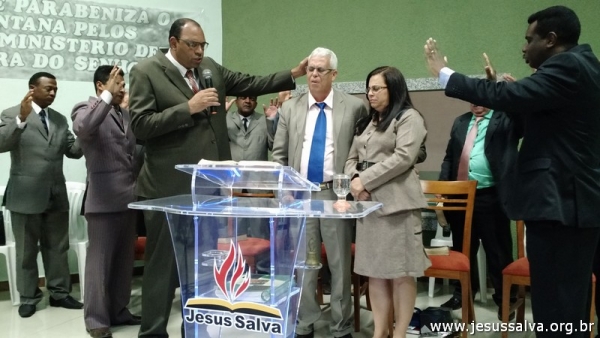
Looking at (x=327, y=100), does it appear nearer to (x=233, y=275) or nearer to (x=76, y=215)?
(x=233, y=275)

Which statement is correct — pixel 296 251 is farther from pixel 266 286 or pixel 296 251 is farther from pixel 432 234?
pixel 432 234

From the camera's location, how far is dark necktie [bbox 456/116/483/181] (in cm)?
383

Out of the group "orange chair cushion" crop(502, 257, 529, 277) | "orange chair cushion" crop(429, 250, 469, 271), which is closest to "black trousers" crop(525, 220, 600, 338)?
"orange chair cushion" crop(502, 257, 529, 277)

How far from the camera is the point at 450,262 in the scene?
3.09 metres

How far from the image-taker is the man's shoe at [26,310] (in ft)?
12.3

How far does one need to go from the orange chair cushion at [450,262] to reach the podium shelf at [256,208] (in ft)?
3.85

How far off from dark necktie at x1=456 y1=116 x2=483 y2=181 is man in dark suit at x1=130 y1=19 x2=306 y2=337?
1.82 metres

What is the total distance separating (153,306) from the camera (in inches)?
115

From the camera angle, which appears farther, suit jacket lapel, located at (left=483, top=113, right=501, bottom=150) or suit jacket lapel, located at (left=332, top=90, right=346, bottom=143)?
suit jacket lapel, located at (left=483, top=113, right=501, bottom=150)

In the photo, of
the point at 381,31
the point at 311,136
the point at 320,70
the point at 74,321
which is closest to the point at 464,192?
the point at 311,136

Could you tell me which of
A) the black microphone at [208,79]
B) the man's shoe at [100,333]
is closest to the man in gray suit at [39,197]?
the man's shoe at [100,333]

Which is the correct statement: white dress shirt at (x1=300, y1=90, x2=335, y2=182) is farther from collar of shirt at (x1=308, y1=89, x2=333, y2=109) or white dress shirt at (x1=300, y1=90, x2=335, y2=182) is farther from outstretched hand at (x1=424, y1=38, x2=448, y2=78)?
outstretched hand at (x1=424, y1=38, x2=448, y2=78)

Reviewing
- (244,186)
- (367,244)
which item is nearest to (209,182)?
(244,186)

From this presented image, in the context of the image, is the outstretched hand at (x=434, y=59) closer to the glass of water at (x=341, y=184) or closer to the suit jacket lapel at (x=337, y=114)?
the glass of water at (x=341, y=184)
